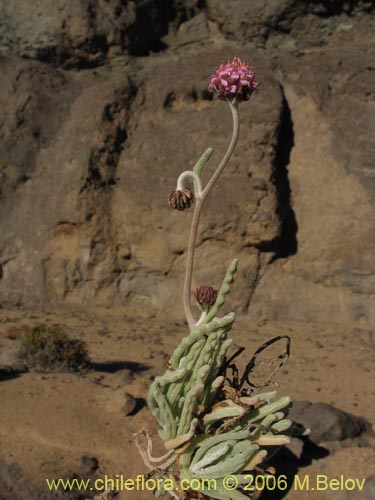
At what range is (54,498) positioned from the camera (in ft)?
13.0

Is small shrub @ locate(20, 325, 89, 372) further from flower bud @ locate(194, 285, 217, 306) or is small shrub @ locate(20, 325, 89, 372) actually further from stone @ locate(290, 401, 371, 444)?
flower bud @ locate(194, 285, 217, 306)

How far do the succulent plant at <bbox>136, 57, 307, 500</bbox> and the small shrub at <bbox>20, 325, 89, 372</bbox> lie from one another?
2.83m

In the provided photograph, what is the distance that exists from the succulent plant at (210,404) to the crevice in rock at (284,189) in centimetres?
582

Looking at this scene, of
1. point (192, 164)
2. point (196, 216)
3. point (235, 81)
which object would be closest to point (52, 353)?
point (196, 216)

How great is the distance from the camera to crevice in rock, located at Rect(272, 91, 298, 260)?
9.12m

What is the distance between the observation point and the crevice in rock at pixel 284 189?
29.9ft

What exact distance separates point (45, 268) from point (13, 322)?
135 centimetres

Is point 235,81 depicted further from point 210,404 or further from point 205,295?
point 210,404

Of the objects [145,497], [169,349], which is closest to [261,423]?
[145,497]

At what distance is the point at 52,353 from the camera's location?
6.15m

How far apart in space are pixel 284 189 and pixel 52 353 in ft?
14.8

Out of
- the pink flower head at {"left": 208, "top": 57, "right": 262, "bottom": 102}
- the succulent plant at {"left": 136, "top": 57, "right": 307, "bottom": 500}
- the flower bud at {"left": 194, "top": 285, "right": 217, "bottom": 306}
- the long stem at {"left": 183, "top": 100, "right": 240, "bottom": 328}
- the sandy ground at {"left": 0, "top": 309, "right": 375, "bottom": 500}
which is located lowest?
the sandy ground at {"left": 0, "top": 309, "right": 375, "bottom": 500}

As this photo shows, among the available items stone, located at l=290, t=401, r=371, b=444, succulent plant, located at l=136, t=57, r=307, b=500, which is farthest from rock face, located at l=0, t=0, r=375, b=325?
succulent plant, located at l=136, t=57, r=307, b=500

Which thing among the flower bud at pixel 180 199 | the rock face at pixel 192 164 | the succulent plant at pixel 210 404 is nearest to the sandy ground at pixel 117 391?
the rock face at pixel 192 164
